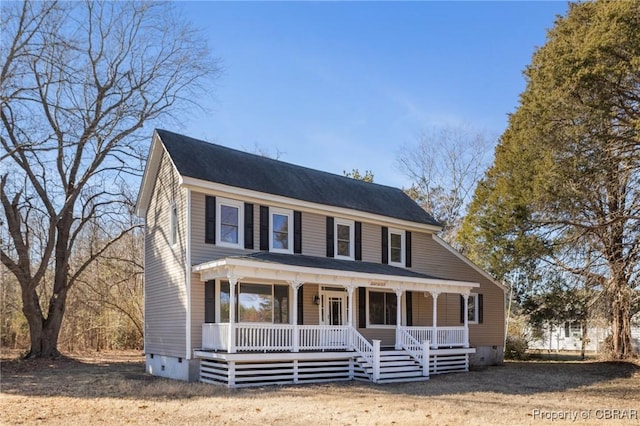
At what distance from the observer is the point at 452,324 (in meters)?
22.6

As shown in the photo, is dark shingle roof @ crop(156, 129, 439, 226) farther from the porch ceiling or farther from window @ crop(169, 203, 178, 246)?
the porch ceiling

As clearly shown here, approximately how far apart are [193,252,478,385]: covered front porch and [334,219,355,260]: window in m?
0.67

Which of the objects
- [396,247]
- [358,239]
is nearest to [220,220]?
[358,239]

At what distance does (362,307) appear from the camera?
19.6 metres

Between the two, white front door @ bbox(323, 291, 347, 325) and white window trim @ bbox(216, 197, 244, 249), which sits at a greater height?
white window trim @ bbox(216, 197, 244, 249)

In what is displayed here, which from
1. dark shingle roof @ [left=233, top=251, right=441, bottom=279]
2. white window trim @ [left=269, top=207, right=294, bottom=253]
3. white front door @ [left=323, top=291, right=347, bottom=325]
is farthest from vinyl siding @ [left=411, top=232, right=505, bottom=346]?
white window trim @ [left=269, top=207, right=294, bottom=253]

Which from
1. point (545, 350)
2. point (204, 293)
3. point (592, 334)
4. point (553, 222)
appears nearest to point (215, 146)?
point (204, 293)

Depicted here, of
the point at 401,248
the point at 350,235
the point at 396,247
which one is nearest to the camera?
the point at 350,235

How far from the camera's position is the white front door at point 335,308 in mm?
18766

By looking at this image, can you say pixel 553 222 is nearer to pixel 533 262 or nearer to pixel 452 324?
pixel 533 262

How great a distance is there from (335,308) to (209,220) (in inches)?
207

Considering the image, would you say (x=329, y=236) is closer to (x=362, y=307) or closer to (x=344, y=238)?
(x=344, y=238)

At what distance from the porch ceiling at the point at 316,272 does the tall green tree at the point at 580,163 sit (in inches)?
120

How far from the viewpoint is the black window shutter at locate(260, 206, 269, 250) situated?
687 inches
